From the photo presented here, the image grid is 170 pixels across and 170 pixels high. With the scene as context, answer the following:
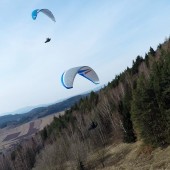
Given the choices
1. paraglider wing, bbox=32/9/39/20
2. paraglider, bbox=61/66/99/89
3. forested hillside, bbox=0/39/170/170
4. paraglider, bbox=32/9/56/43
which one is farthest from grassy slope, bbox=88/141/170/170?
paraglider wing, bbox=32/9/39/20

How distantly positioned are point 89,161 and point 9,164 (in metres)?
36.5

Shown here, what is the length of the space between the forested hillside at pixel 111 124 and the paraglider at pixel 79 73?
10567mm

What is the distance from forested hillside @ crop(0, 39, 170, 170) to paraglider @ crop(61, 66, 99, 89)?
34.7 ft

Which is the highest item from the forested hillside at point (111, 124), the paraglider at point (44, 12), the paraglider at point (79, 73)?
the paraglider at point (44, 12)

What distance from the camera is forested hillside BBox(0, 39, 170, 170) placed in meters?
44.8

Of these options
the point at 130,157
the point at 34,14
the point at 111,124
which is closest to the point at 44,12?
the point at 34,14

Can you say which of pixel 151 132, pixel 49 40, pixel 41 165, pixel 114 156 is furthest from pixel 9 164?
pixel 49 40

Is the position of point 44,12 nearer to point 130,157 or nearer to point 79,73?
point 79,73

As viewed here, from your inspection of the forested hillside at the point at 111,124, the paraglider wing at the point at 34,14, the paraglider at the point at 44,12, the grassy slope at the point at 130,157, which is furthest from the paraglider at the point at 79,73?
the forested hillside at the point at 111,124

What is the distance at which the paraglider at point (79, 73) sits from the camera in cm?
3158

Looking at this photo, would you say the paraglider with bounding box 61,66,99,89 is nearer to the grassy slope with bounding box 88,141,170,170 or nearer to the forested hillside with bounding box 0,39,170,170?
the grassy slope with bounding box 88,141,170,170

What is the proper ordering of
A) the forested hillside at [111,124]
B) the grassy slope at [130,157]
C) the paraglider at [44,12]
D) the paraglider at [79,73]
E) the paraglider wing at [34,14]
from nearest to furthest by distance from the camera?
the paraglider at [79,73] → the paraglider wing at [34,14] → the paraglider at [44,12] → the grassy slope at [130,157] → the forested hillside at [111,124]

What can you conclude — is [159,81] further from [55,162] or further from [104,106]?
[104,106]

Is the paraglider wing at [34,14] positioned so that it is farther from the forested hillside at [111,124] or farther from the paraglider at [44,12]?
the forested hillside at [111,124]
